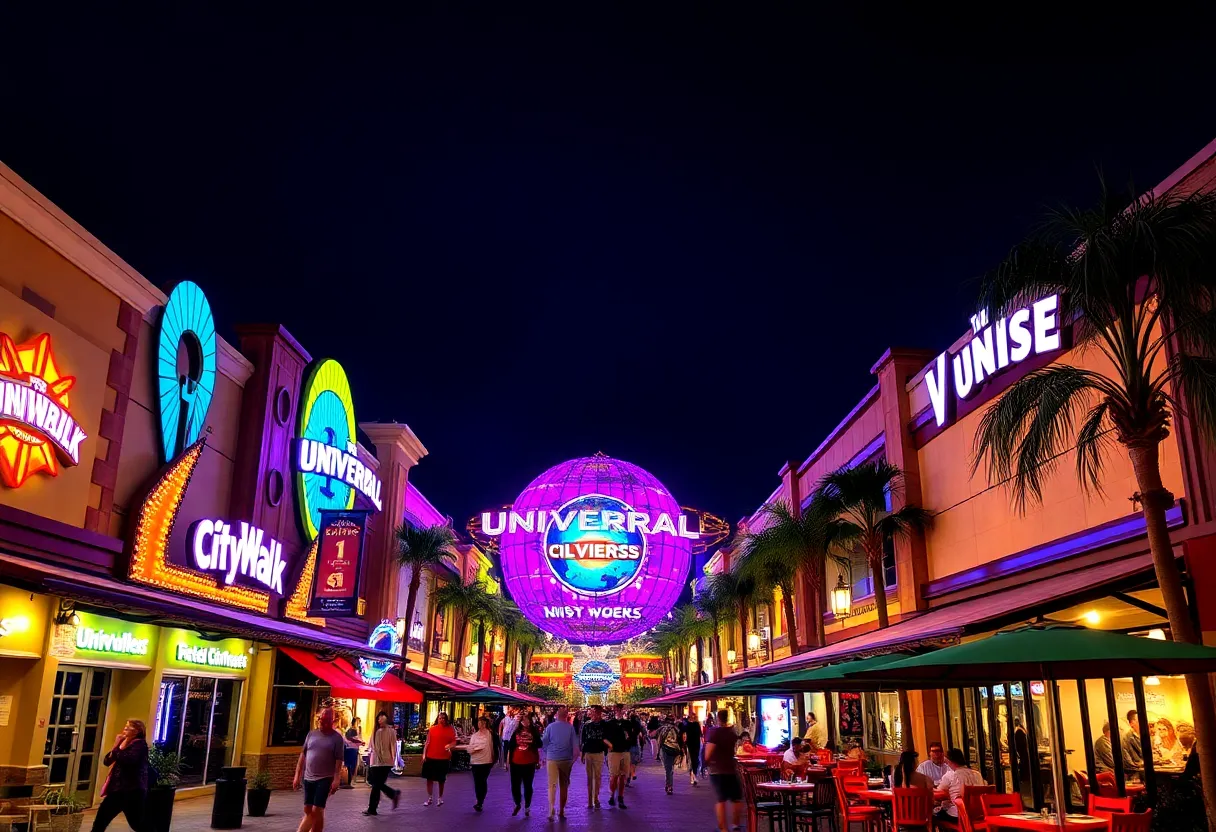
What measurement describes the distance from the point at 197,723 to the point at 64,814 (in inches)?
302

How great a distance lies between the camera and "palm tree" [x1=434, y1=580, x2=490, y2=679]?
42.6m

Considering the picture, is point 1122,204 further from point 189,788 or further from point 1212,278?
point 189,788

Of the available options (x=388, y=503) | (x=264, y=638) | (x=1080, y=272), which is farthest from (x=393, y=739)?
(x=388, y=503)

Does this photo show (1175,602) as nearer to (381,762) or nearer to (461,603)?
(381,762)

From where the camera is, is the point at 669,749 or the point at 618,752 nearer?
the point at 618,752

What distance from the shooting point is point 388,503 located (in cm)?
3328

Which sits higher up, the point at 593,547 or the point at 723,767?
the point at 593,547

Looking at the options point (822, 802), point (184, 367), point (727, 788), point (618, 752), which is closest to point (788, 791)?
point (822, 802)

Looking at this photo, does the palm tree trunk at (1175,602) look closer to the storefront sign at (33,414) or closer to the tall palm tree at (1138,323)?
the tall palm tree at (1138,323)

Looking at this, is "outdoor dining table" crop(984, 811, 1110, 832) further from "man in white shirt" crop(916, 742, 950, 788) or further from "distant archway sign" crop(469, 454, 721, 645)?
"distant archway sign" crop(469, 454, 721, 645)

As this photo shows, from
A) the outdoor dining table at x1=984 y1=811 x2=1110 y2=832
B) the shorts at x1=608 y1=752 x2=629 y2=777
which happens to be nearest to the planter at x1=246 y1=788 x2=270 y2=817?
the shorts at x1=608 y1=752 x2=629 y2=777

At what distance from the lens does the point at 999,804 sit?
418 inches

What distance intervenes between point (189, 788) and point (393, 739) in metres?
4.34

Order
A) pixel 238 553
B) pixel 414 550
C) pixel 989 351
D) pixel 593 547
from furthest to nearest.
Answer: pixel 593 547, pixel 414 550, pixel 238 553, pixel 989 351
